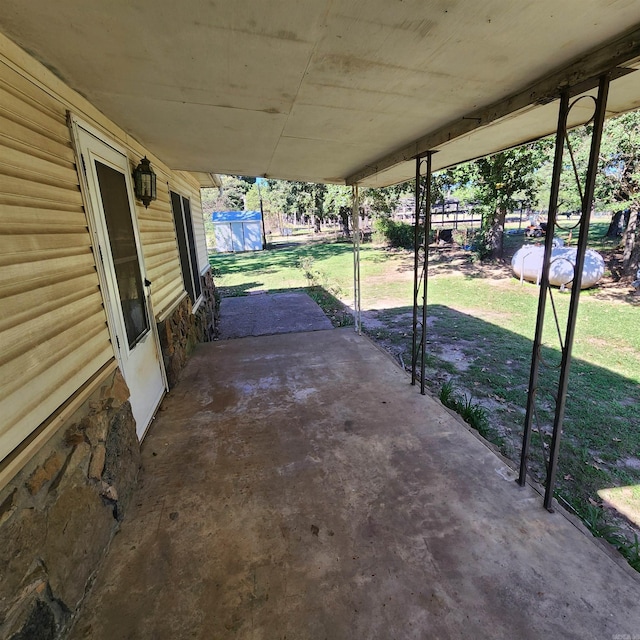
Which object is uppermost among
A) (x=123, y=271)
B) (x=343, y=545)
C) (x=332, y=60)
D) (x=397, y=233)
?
(x=332, y=60)

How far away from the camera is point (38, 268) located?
156cm

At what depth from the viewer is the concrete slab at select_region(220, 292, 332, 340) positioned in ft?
18.9

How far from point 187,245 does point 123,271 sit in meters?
2.93

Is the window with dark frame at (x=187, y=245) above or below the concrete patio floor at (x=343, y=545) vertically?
above

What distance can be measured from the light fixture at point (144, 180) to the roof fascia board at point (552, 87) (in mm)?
2425

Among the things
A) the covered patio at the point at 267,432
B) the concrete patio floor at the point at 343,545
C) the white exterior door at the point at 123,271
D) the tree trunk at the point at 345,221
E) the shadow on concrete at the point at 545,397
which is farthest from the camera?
the tree trunk at the point at 345,221

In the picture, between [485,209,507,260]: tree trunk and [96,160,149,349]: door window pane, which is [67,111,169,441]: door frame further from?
[485,209,507,260]: tree trunk

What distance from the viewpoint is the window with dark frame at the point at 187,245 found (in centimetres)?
501

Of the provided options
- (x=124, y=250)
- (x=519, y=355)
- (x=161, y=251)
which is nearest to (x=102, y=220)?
(x=124, y=250)

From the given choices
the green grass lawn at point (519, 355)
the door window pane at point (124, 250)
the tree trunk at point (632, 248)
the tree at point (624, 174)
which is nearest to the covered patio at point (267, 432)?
the door window pane at point (124, 250)

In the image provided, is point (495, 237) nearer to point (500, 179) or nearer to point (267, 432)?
point (500, 179)

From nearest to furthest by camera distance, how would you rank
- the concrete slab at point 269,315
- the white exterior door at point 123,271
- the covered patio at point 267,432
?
1. the covered patio at point 267,432
2. the white exterior door at point 123,271
3. the concrete slab at point 269,315

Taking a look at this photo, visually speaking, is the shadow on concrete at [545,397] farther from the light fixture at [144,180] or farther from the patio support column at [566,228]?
the light fixture at [144,180]

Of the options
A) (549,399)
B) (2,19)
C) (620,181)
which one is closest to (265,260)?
(620,181)
